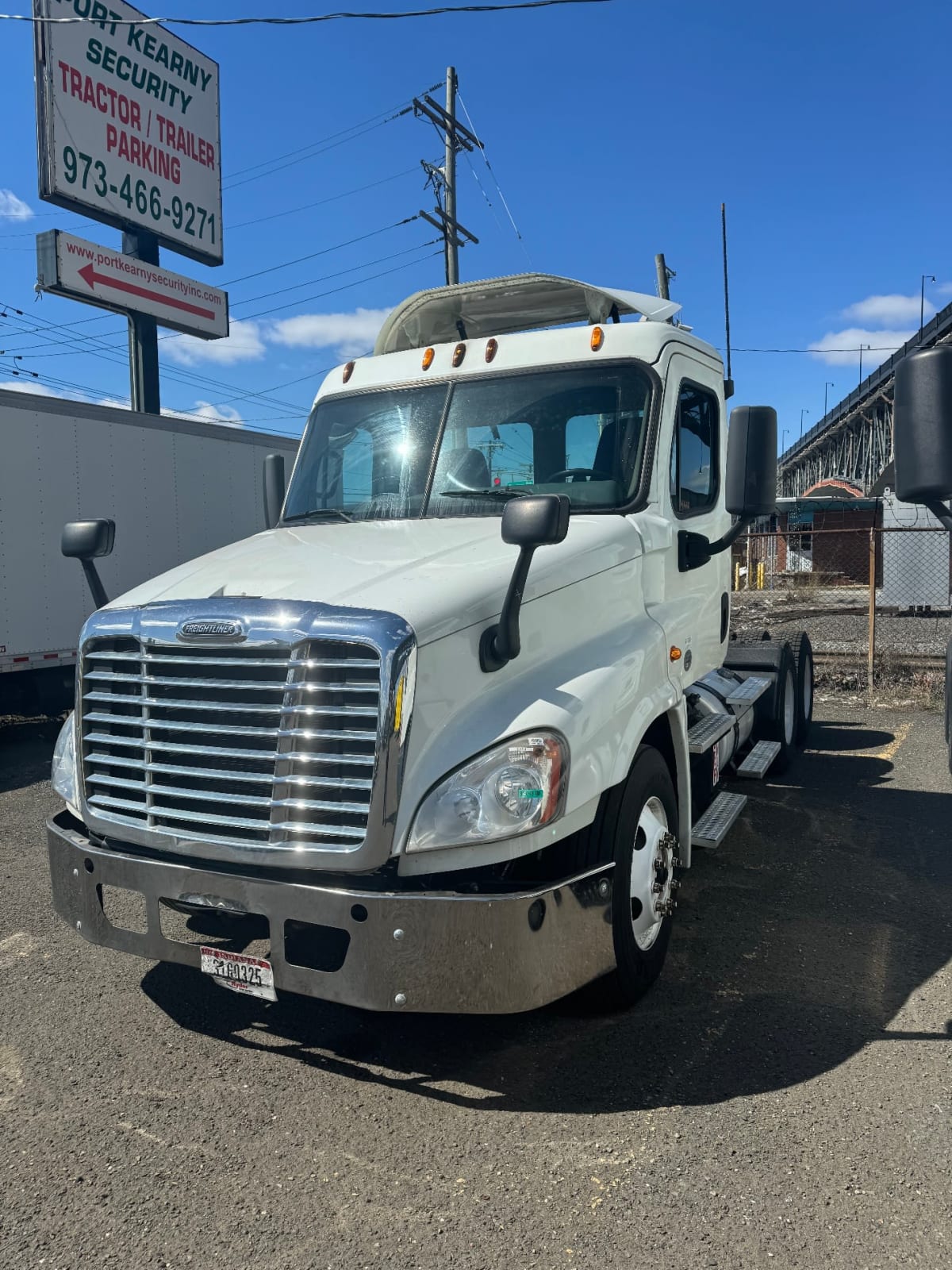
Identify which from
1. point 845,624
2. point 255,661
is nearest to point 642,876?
point 255,661

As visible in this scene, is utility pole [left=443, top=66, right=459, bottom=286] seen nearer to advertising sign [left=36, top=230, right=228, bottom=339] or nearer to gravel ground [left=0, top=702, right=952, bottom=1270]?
advertising sign [left=36, top=230, right=228, bottom=339]

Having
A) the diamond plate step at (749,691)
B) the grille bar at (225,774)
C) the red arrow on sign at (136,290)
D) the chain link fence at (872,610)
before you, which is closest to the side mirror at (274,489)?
the grille bar at (225,774)

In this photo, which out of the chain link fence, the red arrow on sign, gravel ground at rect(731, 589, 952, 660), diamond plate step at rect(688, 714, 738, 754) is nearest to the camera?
diamond plate step at rect(688, 714, 738, 754)

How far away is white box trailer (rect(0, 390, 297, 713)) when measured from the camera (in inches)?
363

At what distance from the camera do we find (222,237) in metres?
17.0

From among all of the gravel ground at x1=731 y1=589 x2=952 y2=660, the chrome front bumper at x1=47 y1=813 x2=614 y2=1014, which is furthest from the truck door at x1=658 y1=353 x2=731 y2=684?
the gravel ground at x1=731 y1=589 x2=952 y2=660

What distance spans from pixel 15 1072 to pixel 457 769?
202 centimetres

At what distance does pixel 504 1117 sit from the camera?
3.01 metres

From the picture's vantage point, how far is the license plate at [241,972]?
3006 mm

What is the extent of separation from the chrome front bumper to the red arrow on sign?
45.0ft

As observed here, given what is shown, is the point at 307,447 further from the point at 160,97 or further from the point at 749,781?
the point at 160,97

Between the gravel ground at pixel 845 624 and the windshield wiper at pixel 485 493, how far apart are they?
7714 mm

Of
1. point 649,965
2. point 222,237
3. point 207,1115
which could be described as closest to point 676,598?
point 649,965

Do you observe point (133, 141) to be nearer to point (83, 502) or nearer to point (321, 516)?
point (83, 502)
